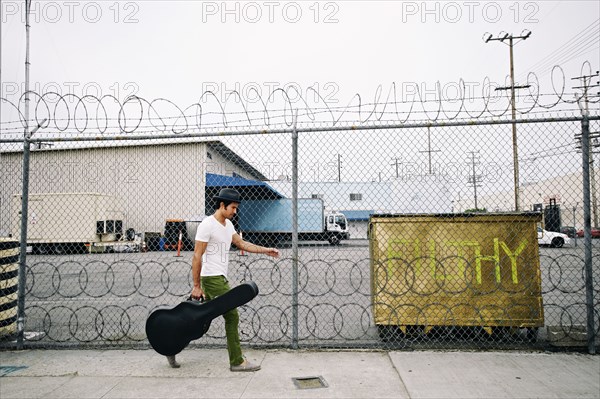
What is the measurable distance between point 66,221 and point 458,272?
68.4 ft

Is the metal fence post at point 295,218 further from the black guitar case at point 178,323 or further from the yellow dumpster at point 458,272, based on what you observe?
the yellow dumpster at point 458,272

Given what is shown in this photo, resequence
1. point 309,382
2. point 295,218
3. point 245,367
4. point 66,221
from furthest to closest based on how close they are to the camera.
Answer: point 66,221, point 295,218, point 245,367, point 309,382

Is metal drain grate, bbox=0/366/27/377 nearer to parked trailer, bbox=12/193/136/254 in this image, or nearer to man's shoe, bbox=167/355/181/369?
man's shoe, bbox=167/355/181/369

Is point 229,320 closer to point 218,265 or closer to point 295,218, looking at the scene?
point 218,265

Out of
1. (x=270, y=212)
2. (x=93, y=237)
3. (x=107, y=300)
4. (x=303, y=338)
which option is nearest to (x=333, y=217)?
(x=270, y=212)

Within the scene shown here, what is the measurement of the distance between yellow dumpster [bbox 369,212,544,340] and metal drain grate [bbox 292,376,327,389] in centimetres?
127

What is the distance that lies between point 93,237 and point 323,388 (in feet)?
64.6

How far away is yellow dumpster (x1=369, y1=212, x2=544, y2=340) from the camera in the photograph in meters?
4.61

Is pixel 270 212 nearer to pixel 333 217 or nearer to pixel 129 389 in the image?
pixel 333 217

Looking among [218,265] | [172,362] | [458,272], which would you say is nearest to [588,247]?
[458,272]

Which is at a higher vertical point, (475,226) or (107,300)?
(475,226)

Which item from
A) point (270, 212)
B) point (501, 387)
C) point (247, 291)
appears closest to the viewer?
point (501, 387)

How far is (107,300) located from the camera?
7988mm

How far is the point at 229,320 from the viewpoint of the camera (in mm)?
3982
